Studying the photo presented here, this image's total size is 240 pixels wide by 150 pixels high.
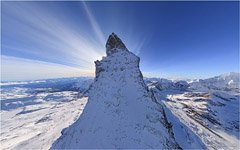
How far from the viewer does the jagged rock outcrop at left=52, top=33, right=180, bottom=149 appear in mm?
26969

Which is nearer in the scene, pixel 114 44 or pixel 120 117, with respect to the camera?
pixel 120 117

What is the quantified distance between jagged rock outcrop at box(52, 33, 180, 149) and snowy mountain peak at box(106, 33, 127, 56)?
5802 millimetres

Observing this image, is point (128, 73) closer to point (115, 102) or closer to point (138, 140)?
point (115, 102)

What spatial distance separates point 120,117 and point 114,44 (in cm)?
2387

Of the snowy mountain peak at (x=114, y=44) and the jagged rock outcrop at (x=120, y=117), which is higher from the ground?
the snowy mountain peak at (x=114, y=44)

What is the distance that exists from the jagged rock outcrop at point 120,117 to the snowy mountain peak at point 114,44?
19.0 ft

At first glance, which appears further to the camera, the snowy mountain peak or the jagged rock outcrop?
the snowy mountain peak

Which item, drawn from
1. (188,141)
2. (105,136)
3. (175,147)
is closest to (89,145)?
(105,136)

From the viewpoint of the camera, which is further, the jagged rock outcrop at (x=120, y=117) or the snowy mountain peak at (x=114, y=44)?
the snowy mountain peak at (x=114, y=44)

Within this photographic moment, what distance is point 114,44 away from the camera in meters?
48.1

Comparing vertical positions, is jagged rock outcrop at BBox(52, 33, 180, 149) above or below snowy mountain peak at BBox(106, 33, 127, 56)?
below

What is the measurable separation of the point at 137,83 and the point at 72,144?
58.8 ft

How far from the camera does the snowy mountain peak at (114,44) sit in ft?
156

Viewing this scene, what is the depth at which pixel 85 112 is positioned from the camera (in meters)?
33.9
